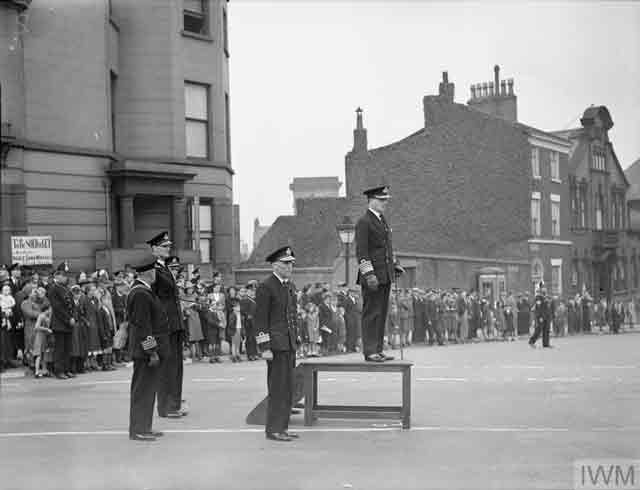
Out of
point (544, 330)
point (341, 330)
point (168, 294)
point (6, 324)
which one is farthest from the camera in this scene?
point (544, 330)

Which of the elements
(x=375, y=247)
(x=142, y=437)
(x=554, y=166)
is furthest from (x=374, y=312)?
(x=554, y=166)

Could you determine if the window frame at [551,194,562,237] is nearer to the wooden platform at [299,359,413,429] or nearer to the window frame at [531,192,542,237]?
the window frame at [531,192,542,237]

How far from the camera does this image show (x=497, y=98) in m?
50.3

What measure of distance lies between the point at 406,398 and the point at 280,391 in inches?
57.8

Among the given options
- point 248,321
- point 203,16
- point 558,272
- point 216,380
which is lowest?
point 216,380

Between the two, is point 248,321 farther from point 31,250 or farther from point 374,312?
point 374,312

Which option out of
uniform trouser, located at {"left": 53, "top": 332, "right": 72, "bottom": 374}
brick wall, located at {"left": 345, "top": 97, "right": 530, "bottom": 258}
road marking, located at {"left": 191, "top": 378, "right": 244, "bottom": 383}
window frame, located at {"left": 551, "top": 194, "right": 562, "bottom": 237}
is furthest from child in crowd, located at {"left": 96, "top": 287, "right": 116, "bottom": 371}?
window frame, located at {"left": 551, "top": 194, "right": 562, "bottom": 237}

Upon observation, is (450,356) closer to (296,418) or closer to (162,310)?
(296,418)

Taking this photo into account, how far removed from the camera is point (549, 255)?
139 feet

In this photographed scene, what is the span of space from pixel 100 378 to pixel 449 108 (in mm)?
32554

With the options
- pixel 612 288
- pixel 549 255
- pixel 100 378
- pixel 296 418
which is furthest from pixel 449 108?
pixel 296 418

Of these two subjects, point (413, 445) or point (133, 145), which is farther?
point (133, 145)

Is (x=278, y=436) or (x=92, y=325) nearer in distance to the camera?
(x=278, y=436)

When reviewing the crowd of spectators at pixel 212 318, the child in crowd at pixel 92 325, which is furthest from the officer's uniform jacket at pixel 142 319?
the child in crowd at pixel 92 325
